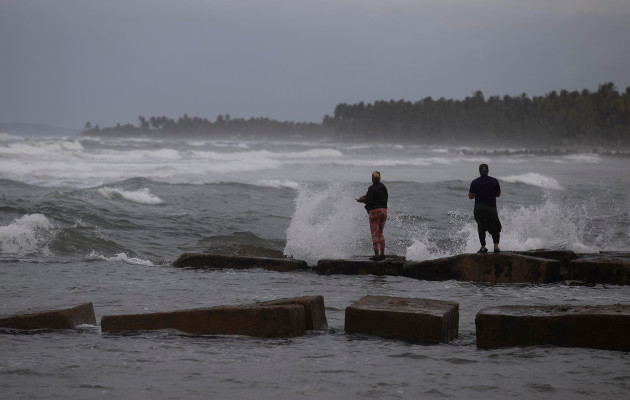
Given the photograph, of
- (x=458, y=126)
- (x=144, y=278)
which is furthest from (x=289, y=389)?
(x=458, y=126)

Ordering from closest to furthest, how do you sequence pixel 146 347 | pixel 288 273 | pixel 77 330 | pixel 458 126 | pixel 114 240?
pixel 146 347 → pixel 77 330 → pixel 288 273 → pixel 114 240 → pixel 458 126

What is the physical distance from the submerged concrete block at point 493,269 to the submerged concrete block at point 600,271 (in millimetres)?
235

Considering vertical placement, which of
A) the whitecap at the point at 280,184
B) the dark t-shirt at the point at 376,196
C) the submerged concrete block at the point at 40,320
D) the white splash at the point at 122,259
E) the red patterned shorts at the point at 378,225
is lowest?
the white splash at the point at 122,259

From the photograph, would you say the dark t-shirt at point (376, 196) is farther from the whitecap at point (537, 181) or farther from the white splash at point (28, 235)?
the whitecap at point (537, 181)

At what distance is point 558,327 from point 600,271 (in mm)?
4432

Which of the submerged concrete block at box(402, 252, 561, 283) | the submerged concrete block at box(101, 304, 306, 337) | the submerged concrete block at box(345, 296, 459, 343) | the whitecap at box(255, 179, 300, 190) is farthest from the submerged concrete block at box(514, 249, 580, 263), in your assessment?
the whitecap at box(255, 179, 300, 190)

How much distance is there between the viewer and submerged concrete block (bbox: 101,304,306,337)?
25.8 ft

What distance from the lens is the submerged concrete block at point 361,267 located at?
12422 mm

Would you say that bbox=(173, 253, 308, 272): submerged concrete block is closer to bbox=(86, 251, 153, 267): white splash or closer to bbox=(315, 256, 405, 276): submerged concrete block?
bbox=(315, 256, 405, 276): submerged concrete block

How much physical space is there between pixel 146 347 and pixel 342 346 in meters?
1.81

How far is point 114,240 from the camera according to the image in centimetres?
1683

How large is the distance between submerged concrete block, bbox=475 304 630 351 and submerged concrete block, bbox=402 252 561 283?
374cm

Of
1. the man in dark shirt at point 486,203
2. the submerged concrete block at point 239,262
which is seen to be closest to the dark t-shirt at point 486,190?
the man in dark shirt at point 486,203

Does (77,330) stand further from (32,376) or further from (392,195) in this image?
(392,195)
